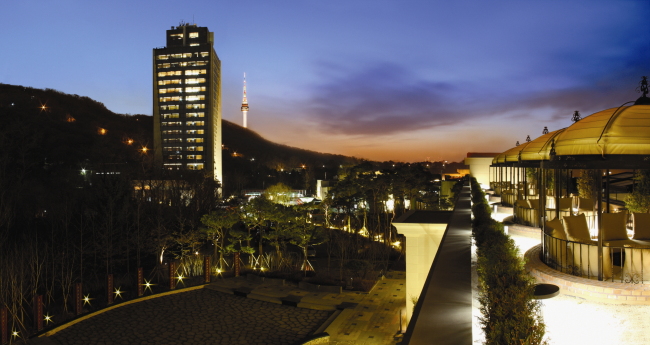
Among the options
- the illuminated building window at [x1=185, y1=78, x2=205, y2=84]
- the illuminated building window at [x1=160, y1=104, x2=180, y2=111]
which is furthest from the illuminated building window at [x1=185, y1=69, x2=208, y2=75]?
the illuminated building window at [x1=160, y1=104, x2=180, y2=111]

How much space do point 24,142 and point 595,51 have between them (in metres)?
34.7

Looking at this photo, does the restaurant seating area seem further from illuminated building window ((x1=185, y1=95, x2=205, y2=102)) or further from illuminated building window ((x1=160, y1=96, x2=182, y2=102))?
illuminated building window ((x1=160, y1=96, x2=182, y2=102))

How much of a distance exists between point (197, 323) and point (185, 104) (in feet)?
221

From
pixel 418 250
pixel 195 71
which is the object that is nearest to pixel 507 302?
pixel 418 250

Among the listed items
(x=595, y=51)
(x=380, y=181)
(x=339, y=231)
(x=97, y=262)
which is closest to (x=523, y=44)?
(x=595, y=51)

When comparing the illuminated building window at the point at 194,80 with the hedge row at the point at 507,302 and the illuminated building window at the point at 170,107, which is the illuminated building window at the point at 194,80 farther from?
the hedge row at the point at 507,302

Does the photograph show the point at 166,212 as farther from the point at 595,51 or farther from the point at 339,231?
the point at 595,51

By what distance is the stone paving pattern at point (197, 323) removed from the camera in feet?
34.1

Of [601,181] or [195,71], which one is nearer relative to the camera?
[601,181]

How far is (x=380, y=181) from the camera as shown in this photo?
25797 millimetres

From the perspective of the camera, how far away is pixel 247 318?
11.9 metres

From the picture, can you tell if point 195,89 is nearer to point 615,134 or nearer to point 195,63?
point 195,63

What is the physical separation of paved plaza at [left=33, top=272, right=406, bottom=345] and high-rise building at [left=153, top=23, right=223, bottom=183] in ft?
203

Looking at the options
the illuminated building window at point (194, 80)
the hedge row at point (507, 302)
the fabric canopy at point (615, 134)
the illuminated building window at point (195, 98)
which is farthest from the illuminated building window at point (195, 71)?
the hedge row at point (507, 302)
